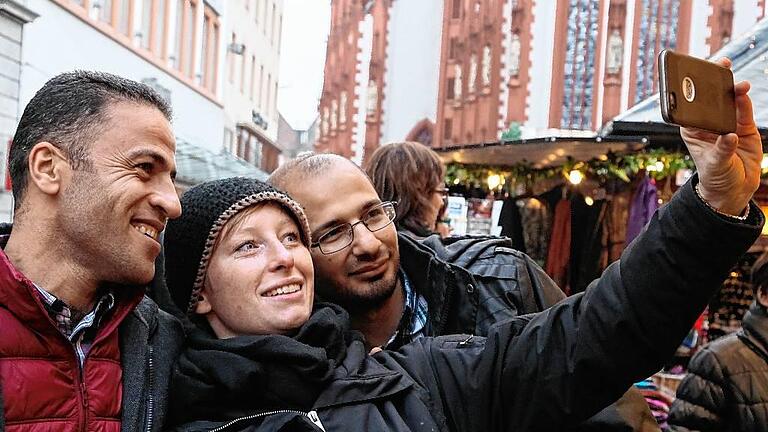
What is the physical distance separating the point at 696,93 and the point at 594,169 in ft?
22.5

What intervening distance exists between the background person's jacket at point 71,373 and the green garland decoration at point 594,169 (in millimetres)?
6094

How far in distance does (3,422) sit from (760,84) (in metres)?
5.60

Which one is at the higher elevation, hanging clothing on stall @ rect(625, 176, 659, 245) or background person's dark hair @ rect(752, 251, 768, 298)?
hanging clothing on stall @ rect(625, 176, 659, 245)

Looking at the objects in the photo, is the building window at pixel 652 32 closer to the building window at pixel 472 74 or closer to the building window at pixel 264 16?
the building window at pixel 472 74

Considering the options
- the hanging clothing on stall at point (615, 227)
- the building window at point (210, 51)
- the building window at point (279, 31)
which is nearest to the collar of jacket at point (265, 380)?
the hanging clothing on stall at point (615, 227)

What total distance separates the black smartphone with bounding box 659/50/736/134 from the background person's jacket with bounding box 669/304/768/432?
2.62m

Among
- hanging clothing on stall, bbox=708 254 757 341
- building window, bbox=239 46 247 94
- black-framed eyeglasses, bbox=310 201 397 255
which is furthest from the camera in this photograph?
building window, bbox=239 46 247 94

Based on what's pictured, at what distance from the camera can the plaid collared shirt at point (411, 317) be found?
269 cm

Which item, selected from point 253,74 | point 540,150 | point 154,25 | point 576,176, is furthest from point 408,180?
point 253,74

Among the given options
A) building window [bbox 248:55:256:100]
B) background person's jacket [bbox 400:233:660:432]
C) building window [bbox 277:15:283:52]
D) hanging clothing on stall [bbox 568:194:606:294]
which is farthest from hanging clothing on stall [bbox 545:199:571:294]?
building window [bbox 277:15:283:52]

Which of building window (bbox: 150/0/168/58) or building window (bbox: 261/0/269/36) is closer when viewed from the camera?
building window (bbox: 150/0/168/58)

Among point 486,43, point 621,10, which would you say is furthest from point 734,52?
point 486,43

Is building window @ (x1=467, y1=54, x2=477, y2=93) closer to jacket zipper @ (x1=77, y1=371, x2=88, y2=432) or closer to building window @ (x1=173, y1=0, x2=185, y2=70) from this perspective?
building window @ (x1=173, y1=0, x2=185, y2=70)

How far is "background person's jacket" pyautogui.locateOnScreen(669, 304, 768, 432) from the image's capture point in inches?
159
